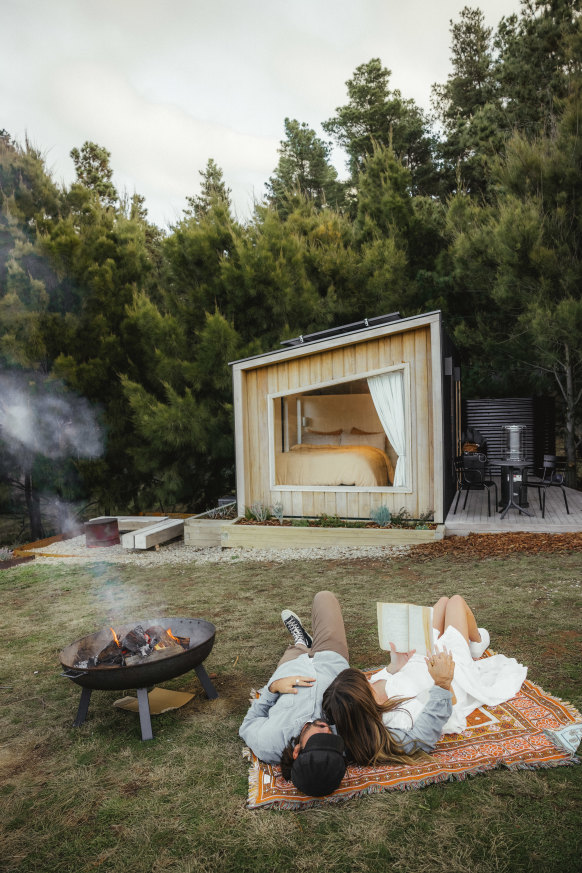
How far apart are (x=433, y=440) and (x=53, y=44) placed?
976 cm

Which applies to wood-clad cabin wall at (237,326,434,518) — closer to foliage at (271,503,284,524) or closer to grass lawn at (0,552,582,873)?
foliage at (271,503,284,524)

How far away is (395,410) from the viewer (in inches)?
307

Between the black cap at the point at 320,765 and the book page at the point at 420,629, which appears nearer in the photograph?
the black cap at the point at 320,765

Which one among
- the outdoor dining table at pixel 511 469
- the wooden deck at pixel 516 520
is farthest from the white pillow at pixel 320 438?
the outdoor dining table at pixel 511 469

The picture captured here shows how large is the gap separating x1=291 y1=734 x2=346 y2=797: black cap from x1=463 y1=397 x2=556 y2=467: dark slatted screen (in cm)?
1016

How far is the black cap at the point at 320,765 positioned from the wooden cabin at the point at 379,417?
18.0 feet

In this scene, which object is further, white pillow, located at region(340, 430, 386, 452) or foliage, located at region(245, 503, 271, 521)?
white pillow, located at region(340, 430, 386, 452)

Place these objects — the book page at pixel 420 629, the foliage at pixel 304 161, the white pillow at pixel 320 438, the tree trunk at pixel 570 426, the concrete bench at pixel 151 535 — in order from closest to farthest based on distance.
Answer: the book page at pixel 420 629 → the concrete bench at pixel 151 535 → the white pillow at pixel 320 438 → the tree trunk at pixel 570 426 → the foliage at pixel 304 161

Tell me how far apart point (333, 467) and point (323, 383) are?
117 cm

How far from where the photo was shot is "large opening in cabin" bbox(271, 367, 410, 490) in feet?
25.6

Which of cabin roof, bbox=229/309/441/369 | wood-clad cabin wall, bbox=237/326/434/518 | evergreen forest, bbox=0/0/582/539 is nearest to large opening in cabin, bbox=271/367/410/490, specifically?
wood-clad cabin wall, bbox=237/326/434/518

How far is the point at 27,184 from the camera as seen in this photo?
1125cm

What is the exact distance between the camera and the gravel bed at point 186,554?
7086 mm

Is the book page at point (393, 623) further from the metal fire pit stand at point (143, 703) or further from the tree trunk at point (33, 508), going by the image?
the tree trunk at point (33, 508)
